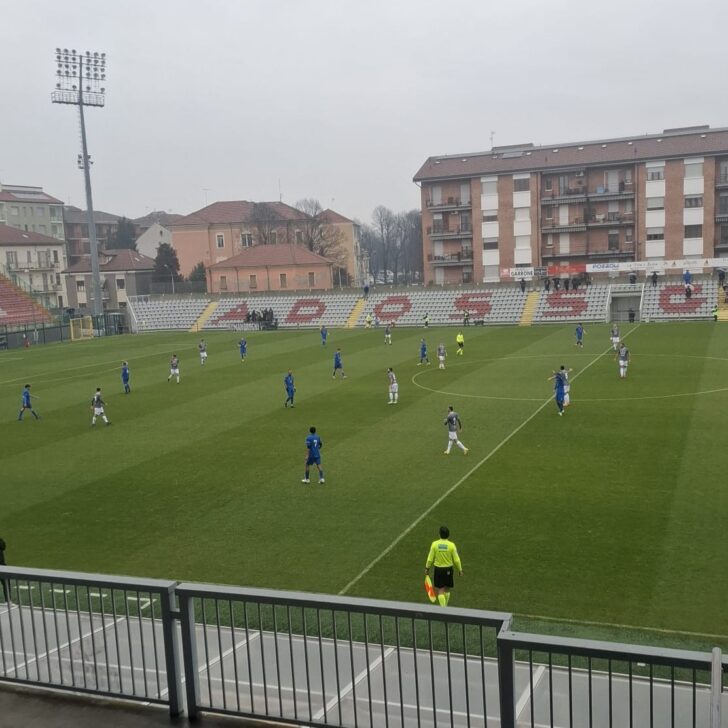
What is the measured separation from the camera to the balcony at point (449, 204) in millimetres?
86188

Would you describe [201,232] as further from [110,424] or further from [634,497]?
[634,497]

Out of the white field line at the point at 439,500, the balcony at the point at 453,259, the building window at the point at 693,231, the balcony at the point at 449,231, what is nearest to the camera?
the white field line at the point at 439,500

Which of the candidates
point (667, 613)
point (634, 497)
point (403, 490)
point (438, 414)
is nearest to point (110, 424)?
point (438, 414)

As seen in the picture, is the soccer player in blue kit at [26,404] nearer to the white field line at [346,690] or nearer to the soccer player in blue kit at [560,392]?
the soccer player in blue kit at [560,392]

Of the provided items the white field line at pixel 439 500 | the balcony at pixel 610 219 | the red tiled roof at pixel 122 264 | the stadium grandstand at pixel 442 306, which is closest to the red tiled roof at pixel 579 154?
the balcony at pixel 610 219

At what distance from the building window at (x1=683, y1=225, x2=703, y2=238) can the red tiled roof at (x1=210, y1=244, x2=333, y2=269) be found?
120 feet

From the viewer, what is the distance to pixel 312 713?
6.08 m

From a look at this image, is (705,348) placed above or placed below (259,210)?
below

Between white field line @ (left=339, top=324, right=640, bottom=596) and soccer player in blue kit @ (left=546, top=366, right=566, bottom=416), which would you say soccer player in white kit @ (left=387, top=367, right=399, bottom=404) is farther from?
soccer player in blue kit @ (left=546, top=366, right=566, bottom=416)

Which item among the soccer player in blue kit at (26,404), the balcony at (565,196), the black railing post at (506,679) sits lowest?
the soccer player in blue kit at (26,404)

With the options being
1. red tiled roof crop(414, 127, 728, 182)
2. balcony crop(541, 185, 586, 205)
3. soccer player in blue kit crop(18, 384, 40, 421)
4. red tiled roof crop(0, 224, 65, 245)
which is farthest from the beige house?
soccer player in blue kit crop(18, 384, 40, 421)

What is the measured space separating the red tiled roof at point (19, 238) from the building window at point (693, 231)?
244ft

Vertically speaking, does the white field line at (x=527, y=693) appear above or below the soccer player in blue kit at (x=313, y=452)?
above

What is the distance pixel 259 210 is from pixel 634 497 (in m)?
99.4
